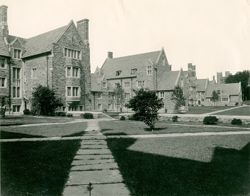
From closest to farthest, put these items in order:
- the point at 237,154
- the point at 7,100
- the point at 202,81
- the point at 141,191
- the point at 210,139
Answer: the point at 141,191 → the point at 237,154 → the point at 210,139 → the point at 7,100 → the point at 202,81

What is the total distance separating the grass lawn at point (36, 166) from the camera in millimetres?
7840

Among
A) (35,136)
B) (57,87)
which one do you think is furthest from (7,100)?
(35,136)

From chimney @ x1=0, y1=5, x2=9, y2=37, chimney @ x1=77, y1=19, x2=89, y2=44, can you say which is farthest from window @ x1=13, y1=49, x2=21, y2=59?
chimney @ x1=77, y1=19, x2=89, y2=44

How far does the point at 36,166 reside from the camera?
404 inches

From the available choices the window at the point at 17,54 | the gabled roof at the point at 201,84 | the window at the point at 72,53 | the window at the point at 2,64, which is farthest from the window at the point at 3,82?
the gabled roof at the point at 201,84

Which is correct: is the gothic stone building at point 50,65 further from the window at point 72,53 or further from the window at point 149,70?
the window at point 149,70

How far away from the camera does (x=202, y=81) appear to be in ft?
314

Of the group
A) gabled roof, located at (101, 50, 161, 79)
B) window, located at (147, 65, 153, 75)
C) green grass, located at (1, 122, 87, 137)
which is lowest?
green grass, located at (1, 122, 87, 137)

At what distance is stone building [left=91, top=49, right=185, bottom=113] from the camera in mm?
51188

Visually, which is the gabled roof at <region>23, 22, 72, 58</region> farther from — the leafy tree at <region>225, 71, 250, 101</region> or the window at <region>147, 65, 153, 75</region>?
the leafy tree at <region>225, 71, 250, 101</region>

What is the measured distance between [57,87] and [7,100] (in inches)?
281

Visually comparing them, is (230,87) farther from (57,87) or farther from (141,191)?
→ (141,191)

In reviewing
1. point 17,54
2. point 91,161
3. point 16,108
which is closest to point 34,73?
point 17,54

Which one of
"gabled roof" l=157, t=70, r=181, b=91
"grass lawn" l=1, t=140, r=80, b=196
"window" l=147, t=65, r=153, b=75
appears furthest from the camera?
"window" l=147, t=65, r=153, b=75
